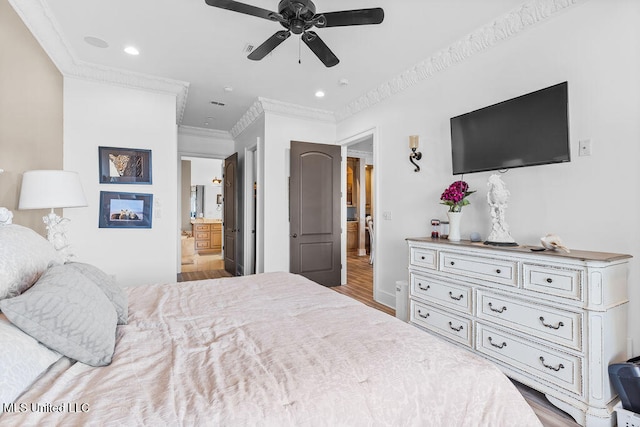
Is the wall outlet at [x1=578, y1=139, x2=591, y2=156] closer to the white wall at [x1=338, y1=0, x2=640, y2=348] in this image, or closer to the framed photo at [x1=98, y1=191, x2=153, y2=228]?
the white wall at [x1=338, y1=0, x2=640, y2=348]

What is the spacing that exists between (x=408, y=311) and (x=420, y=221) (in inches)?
38.9

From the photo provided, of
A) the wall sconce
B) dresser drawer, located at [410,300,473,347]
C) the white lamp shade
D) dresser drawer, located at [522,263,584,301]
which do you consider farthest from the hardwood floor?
the white lamp shade

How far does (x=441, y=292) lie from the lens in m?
2.50

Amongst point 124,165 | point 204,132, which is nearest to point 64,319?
point 124,165

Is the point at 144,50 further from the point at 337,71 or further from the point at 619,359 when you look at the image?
the point at 619,359

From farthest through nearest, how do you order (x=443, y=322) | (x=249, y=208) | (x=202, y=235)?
1. (x=202, y=235)
2. (x=249, y=208)
3. (x=443, y=322)

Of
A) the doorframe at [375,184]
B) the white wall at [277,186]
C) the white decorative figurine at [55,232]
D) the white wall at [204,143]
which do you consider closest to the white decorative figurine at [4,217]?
the white decorative figurine at [55,232]

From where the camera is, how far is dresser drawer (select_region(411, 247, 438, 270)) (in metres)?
2.57

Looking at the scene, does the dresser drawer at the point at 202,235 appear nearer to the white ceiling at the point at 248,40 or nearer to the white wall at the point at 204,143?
the white wall at the point at 204,143

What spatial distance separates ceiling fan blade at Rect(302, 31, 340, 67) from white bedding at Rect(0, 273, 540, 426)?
1884 mm

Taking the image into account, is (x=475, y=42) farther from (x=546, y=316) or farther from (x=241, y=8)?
(x=546, y=316)

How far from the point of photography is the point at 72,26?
2.53 meters

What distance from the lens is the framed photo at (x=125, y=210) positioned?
3342 millimetres

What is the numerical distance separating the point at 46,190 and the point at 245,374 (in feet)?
6.92
